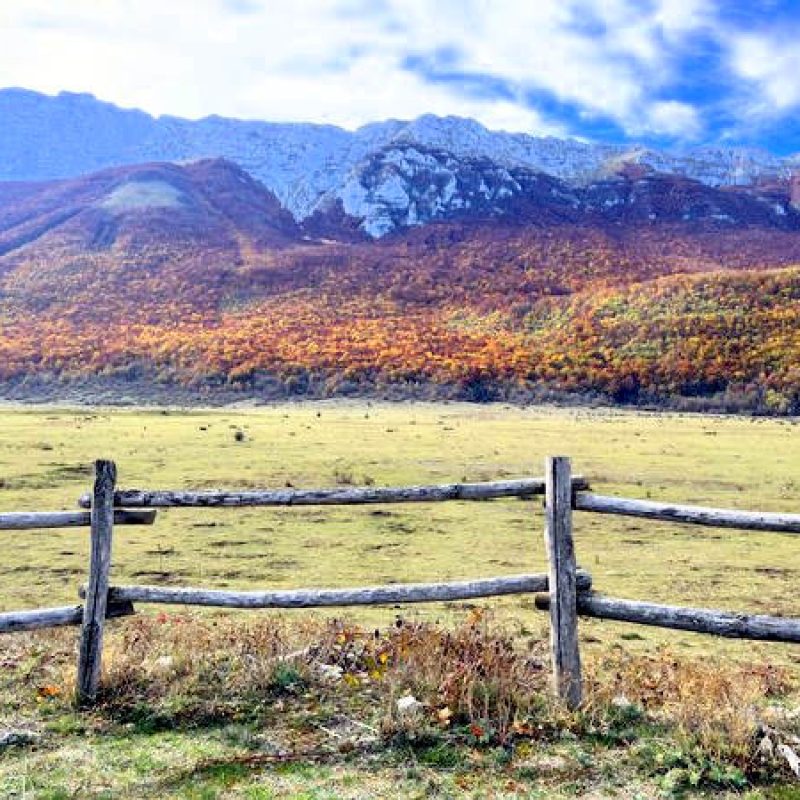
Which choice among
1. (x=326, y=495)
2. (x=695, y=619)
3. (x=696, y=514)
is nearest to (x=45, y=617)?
(x=326, y=495)

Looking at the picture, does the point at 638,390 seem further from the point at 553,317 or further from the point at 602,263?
the point at 602,263

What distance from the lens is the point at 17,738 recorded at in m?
5.68

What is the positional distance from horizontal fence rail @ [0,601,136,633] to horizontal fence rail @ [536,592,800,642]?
3324 millimetres

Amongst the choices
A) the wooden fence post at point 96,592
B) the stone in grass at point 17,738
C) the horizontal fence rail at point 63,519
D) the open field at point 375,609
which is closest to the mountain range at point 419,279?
the open field at point 375,609

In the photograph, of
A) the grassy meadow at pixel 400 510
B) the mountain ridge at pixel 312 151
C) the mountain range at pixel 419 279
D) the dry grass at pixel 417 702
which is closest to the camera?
the dry grass at pixel 417 702

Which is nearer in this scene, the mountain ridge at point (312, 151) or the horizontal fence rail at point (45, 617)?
the horizontal fence rail at point (45, 617)

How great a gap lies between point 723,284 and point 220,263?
48.8 m

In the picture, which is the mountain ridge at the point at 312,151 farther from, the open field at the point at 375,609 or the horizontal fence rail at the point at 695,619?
the horizontal fence rail at the point at 695,619

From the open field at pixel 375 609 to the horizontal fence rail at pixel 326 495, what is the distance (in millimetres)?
1327

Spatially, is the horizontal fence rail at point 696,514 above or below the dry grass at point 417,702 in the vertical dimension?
above

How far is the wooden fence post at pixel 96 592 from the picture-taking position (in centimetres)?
625

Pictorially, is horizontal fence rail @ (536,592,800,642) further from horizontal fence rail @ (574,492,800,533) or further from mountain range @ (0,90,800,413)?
mountain range @ (0,90,800,413)

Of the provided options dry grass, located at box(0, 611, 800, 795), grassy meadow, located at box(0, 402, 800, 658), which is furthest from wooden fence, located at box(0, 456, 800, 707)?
grassy meadow, located at box(0, 402, 800, 658)

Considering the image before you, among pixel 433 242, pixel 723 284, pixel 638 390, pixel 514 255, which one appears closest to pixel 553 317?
pixel 723 284
